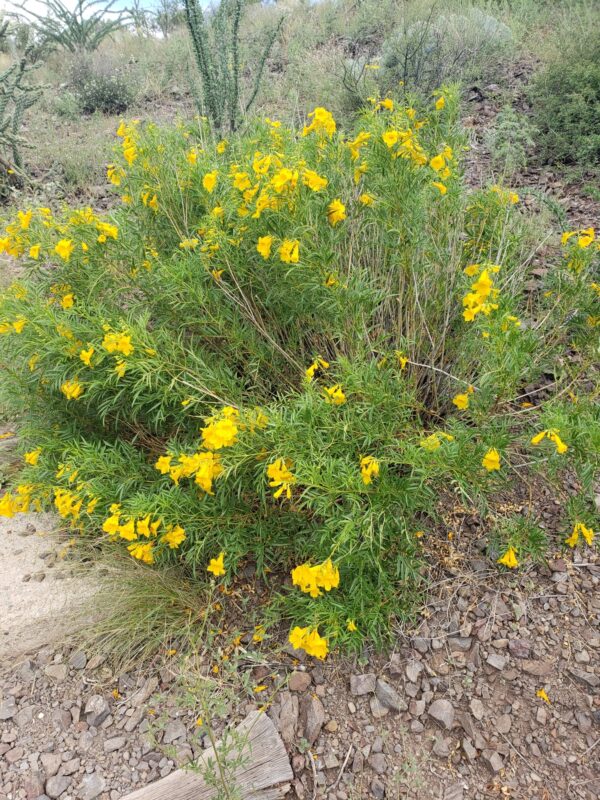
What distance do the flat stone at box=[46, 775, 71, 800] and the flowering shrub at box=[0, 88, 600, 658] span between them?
793 millimetres

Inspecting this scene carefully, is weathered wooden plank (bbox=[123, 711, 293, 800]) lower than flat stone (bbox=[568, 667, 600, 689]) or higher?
lower

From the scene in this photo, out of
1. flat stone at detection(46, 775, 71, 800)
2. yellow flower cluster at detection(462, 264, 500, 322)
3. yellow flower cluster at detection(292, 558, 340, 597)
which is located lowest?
flat stone at detection(46, 775, 71, 800)

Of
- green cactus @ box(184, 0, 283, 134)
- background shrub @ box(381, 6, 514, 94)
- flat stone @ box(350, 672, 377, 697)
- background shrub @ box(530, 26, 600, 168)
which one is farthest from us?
background shrub @ box(381, 6, 514, 94)

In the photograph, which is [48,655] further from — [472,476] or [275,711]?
[472,476]

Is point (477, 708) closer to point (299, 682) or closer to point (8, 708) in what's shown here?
point (299, 682)

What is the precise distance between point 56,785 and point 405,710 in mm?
1170

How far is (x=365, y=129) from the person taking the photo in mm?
2365

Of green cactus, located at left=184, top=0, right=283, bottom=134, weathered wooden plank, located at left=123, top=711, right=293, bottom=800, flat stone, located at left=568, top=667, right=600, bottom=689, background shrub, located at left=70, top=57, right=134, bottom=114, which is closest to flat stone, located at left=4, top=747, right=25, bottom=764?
weathered wooden plank, located at left=123, top=711, right=293, bottom=800

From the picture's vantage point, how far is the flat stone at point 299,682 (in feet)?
6.57

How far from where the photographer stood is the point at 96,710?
79.0 inches

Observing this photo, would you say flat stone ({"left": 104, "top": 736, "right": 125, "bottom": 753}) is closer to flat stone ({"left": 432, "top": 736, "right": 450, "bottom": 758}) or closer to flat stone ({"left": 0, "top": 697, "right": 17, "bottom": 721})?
flat stone ({"left": 0, "top": 697, "right": 17, "bottom": 721})

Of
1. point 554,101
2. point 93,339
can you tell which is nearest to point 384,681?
point 93,339

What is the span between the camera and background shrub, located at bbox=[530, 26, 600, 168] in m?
4.47

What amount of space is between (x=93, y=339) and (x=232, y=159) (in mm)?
1267
